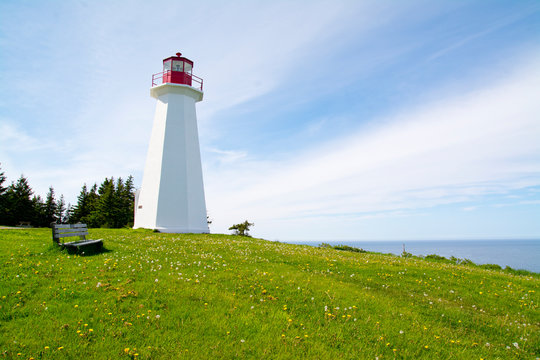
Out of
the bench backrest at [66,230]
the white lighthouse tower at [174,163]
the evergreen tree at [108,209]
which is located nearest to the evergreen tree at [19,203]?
the evergreen tree at [108,209]

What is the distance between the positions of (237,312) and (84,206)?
7177cm

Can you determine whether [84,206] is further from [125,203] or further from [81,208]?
[125,203]

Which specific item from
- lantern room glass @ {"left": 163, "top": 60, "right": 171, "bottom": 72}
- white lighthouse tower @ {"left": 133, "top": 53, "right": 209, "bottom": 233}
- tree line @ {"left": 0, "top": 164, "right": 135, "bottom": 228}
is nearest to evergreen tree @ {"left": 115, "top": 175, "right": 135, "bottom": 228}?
tree line @ {"left": 0, "top": 164, "right": 135, "bottom": 228}

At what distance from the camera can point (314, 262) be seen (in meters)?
14.9

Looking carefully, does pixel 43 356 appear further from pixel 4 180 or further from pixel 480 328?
pixel 4 180

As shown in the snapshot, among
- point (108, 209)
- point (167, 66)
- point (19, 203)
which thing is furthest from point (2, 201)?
point (167, 66)

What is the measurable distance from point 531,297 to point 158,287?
1420cm

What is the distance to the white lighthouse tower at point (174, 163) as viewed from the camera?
30234 mm

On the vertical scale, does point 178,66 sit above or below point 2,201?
above

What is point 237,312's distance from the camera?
7.93 meters

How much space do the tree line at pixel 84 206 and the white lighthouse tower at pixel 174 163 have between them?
28.4m

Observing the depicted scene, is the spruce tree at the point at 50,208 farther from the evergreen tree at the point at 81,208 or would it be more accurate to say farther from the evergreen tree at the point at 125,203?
the evergreen tree at the point at 125,203

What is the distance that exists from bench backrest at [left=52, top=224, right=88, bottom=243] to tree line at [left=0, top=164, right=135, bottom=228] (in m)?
44.4

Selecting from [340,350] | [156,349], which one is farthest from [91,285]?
[340,350]
